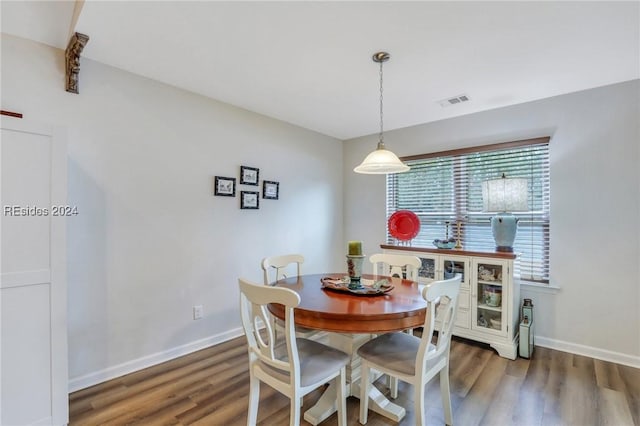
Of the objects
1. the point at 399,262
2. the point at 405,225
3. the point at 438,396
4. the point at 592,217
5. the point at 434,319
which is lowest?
the point at 438,396

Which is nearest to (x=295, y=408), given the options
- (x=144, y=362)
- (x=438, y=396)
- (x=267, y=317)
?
(x=267, y=317)

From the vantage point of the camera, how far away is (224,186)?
3000 millimetres

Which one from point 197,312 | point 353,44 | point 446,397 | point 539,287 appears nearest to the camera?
point 446,397

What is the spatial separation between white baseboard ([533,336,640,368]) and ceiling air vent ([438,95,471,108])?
7.88 ft

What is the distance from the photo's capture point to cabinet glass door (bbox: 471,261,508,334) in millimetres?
2768

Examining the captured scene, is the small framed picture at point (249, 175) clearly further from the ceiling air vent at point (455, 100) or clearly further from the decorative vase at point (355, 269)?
the ceiling air vent at point (455, 100)

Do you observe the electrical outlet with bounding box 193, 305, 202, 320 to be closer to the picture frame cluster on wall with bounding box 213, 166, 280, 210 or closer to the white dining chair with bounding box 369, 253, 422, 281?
the picture frame cluster on wall with bounding box 213, 166, 280, 210

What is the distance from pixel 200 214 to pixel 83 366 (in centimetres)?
139

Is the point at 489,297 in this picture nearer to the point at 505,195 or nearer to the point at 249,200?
the point at 505,195

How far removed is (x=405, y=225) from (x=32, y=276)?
303 cm

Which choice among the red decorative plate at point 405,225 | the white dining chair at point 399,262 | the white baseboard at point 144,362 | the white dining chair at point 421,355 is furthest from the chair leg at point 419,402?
the white baseboard at point 144,362

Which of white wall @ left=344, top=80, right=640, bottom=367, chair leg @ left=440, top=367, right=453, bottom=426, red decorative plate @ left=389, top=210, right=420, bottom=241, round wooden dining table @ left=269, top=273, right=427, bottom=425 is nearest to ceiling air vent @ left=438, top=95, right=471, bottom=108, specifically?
white wall @ left=344, top=80, right=640, bottom=367

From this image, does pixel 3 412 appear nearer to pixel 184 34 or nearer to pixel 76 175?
pixel 76 175

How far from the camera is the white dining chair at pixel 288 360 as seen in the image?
1.45m
